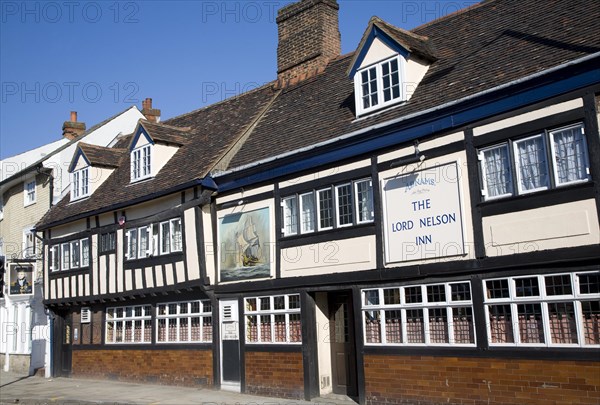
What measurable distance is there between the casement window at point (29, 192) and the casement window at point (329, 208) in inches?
601

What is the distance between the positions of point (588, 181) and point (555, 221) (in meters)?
0.78

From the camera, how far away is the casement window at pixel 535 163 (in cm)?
991

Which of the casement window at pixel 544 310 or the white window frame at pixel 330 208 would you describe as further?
the white window frame at pixel 330 208

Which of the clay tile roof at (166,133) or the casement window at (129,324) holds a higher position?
the clay tile roof at (166,133)

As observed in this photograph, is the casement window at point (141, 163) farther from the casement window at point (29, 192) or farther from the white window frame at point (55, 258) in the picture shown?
the casement window at point (29, 192)

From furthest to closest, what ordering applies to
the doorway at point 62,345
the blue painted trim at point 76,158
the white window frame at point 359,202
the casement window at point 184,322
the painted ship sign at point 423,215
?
the blue painted trim at point 76,158, the doorway at point 62,345, the casement window at point 184,322, the white window frame at point 359,202, the painted ship sign at point 423,215

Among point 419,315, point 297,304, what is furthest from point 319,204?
point 419,315

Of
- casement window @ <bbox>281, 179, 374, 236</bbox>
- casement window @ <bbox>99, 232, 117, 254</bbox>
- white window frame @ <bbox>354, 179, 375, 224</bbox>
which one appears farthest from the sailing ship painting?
→ casement window @ <bbox>99, 232, 117, 254</bbox>

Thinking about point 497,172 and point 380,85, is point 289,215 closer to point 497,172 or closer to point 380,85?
point 380,85

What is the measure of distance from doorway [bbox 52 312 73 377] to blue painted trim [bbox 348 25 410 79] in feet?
47.0

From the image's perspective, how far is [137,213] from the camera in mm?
19078

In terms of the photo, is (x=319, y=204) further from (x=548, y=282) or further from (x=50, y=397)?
(x=50, y=397)

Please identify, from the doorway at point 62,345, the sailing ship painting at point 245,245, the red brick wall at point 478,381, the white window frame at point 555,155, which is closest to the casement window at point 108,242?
the doorway at point 62,345

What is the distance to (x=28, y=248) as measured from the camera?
25.5 metres
